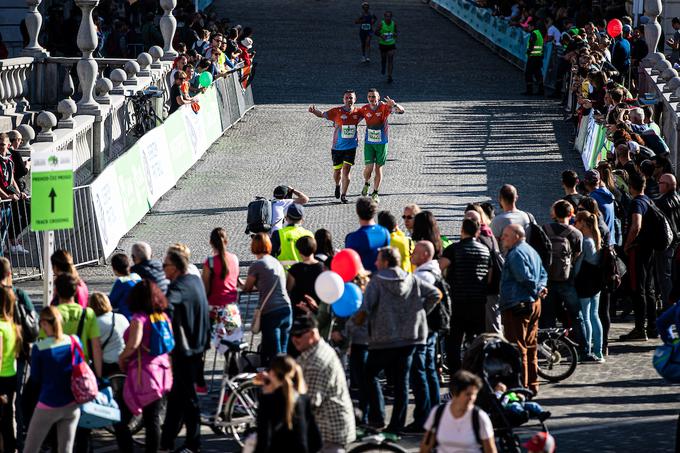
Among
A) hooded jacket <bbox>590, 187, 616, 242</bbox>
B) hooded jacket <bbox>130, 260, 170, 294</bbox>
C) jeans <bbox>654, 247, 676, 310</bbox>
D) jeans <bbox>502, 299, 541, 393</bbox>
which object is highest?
hooded jacket <bbox>130, 260, 170, 294</bbox>

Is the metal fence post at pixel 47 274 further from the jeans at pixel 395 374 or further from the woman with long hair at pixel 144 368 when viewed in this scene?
the jeans at pixel 395 374

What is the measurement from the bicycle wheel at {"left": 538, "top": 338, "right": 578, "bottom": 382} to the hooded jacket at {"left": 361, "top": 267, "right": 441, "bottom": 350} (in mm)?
2749

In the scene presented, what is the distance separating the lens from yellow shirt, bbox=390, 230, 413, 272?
14823mm

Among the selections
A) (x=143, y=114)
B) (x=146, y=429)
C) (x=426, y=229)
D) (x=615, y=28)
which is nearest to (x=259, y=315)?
(x=146, y=429)

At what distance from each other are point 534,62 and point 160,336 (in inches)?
1011

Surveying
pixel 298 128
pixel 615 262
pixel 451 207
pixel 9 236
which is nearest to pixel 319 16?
pixel 298 128

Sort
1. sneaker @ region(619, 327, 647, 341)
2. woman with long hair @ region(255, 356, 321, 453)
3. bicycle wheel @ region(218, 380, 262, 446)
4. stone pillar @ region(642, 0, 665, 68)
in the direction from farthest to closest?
stone pillar @ region(642, 0, 665, 68), sneaker @ region(619, 327, 647, 341), bicycle wheel @ region(218, 380, 262, 446), woman with long hair @ region(255, 356, 321, 453)

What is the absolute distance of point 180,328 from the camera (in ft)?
41.7

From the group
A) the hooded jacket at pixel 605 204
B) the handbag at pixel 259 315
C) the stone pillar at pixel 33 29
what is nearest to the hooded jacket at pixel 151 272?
the handbag at pixel 259 315

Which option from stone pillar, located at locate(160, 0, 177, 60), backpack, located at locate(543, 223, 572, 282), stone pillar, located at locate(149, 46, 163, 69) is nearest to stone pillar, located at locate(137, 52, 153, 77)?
stone pillar, located at locate(149, 46, 163, 69)

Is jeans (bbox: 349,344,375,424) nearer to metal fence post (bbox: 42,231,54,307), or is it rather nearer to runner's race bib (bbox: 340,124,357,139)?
metal fence post (bbox: 42,231,54,307)

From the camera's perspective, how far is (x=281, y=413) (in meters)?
9.92

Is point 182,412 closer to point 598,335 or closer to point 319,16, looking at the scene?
point 598,335

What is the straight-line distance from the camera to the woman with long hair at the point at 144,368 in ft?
39.9
